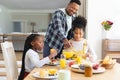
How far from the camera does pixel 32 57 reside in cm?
216

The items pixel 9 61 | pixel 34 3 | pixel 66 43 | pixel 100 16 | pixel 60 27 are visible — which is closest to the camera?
pixel 9 61

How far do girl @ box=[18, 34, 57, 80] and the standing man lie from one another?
0.37 metres

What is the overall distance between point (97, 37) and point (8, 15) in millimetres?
9844

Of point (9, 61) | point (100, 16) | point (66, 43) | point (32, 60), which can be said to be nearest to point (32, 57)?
point (32, 60)

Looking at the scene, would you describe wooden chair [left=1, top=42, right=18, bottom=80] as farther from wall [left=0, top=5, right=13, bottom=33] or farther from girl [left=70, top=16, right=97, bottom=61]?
wall [left=0, top=5, right=13, bottom=33]

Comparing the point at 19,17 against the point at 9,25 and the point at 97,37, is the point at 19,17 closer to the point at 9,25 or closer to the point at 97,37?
the point at 9,25

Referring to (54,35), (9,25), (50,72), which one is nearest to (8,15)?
(9,25)

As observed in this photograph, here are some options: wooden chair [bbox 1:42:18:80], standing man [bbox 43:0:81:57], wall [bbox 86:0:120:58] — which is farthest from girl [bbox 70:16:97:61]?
wall [bbox 86:0:120:58]

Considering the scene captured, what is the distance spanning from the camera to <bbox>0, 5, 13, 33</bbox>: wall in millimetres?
12278

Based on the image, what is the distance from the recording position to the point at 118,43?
4770 mm

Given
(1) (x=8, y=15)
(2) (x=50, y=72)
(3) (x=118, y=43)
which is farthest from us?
(1) (x=8, y=15)

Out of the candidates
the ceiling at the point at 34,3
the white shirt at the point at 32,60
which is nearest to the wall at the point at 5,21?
the ceiling at the point at 34,3

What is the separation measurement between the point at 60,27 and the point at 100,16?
7.82 ft

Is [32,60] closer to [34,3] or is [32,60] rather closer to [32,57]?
[32,57]
